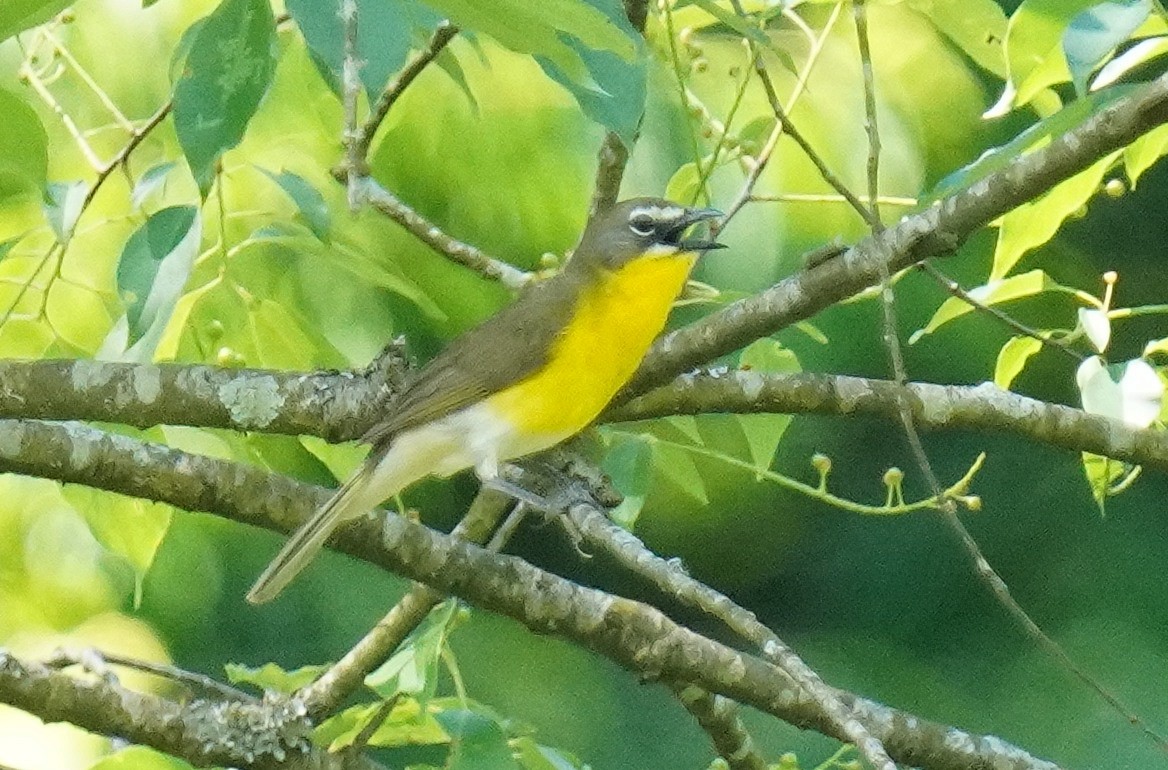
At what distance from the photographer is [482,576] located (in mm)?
1517

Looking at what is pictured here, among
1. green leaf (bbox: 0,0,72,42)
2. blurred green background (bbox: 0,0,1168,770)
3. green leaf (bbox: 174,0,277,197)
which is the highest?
green leaf (bbox: 0,0,72,42)

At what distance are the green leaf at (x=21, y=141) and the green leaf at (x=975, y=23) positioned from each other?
0.94 meters

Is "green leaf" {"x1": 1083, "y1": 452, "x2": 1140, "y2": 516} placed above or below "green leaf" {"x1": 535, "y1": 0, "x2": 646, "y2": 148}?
below

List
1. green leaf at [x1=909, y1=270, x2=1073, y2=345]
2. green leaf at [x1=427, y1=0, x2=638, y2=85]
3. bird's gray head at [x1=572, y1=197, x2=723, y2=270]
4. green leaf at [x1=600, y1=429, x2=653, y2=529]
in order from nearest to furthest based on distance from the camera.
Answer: green leaf at [x1=427, y1=0, x2=638, y2=85] < green leaf at [x1=909, y1=270, x2=1073, y2=345] < green leaf at [x1=600, y1=429, x2=653, y2=529] < bird's gray head at [x1=572, y1=197, x2=723, y2=270]

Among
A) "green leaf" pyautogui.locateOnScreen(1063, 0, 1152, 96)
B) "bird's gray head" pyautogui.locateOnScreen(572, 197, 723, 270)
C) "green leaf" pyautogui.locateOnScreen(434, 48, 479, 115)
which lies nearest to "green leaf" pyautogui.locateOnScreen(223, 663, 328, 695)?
"green leaf" pyautogui.locateOnScreen(434, 48, 479, 115)

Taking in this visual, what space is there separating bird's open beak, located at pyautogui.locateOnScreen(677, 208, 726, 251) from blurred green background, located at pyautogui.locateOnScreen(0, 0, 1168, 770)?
171mm

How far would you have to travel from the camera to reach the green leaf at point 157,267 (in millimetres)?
1347

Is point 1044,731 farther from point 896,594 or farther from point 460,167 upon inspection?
point 460,167

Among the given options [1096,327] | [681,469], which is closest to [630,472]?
[681,469]

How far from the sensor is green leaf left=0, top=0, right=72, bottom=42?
2.78 feet

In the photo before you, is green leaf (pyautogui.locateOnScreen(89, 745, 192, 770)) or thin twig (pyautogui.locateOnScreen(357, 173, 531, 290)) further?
thin twig (pyautogui.locateOnScreen(357, 173, 531, 290))

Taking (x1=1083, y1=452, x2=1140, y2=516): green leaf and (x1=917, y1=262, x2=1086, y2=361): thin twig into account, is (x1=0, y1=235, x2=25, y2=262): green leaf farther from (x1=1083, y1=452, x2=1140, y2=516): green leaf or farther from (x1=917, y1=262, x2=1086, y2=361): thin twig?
(x1=1083, y1=452, x2=1140, y2=516): green leaf

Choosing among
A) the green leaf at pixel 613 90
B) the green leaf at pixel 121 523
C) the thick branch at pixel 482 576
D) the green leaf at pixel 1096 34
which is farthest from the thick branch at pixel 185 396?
the green leaf at pixel 1096 34

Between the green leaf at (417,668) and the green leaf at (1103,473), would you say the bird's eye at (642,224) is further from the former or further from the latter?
the green leaf at (417,668)
